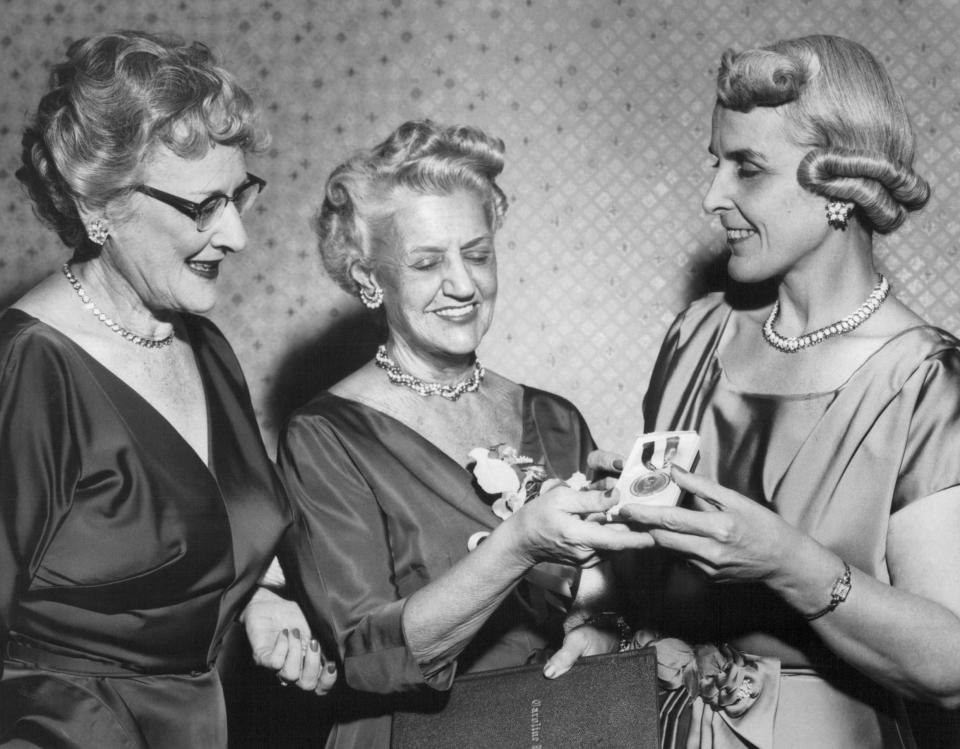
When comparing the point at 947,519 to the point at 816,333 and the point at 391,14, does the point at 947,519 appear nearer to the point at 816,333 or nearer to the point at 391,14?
the point at 816,333

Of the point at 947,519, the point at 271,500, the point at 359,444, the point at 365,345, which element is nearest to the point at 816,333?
the point at 947,519

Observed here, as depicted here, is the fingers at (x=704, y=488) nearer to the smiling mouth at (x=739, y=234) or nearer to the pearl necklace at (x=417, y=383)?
the smiling mouth at (x=739, y=234)

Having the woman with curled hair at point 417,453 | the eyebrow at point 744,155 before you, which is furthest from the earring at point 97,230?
the eyebrow at point 744,155

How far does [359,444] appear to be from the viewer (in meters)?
2.24

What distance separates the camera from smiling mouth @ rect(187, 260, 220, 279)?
2.12 metres

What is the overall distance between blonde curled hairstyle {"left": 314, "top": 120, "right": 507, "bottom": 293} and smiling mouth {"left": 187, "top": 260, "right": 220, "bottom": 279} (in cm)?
31

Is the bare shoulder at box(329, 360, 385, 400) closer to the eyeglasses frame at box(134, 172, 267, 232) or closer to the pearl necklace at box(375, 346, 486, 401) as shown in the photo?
the pearl necklace at box(375, 346, 486, 401)

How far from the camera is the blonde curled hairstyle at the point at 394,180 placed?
7.61 ft

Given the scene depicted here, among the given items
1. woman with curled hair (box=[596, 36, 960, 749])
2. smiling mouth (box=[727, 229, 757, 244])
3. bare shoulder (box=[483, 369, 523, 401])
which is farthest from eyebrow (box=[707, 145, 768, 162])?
bare shoulder (box=[483, 369, 523, 401])

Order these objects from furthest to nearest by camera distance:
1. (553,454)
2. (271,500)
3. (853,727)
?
(553,454), (271,500), (853,727)

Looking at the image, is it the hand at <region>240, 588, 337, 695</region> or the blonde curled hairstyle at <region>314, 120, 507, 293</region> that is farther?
the blonde curled hairstyle at <region>314, 120, 507, 293</region>

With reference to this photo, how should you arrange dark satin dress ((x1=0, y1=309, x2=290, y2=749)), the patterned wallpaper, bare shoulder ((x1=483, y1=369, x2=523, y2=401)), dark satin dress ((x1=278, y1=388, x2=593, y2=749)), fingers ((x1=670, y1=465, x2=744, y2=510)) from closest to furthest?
fingers ((x1=670, y1=465, x2=744, y2=510)) < dark satin dress ((x1=0, y1=309, x2=290, y2=749)) < dark satin dress ((x1=278, y1=388, x2=593, y2=749)) < bare shoulder ((x1=483, y1=369, x2=523, y2=401)) < the patterned wallpaper

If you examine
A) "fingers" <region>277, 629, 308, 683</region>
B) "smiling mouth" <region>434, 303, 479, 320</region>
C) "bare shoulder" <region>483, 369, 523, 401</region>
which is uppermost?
"smiling mouth" <region>434, 303, 479, 320</region>

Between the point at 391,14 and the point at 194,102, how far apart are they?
4.38 ft
